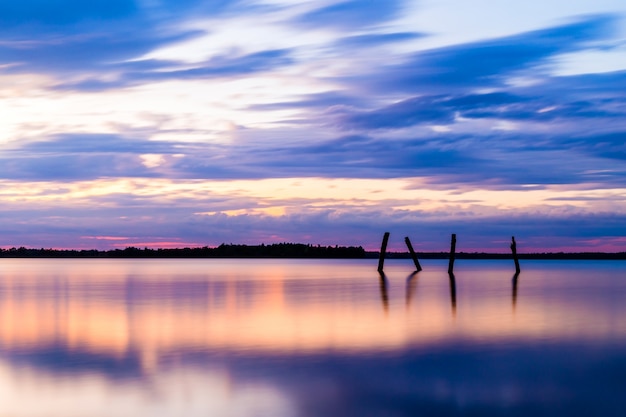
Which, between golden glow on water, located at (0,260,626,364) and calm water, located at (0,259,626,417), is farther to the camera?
golden glow on water, located at (0,260,626,364)

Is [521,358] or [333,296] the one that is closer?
[521,358]

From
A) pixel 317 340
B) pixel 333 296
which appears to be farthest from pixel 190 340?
pixel 333 296

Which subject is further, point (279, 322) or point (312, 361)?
point (279, 322)

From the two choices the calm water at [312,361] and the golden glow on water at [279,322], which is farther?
the golden glow on water at [279,322]

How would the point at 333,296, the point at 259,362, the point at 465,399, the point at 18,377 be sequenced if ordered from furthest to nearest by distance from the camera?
1. the point at 333,296
2. the point at 259,362
3. the point at 18,377
4. the point at 465,399

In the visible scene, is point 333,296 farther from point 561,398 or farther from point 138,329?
point 561,398

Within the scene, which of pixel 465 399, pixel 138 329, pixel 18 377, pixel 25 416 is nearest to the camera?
pixel 25 416

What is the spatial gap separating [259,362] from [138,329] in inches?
273

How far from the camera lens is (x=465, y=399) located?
36.1 feet

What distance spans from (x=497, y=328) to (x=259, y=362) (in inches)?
343

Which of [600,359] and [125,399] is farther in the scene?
[600,359]

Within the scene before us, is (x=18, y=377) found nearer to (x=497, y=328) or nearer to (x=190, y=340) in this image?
(x=190, y=340)

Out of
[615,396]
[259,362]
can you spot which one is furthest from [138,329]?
[615,396]

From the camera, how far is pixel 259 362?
1445cm
